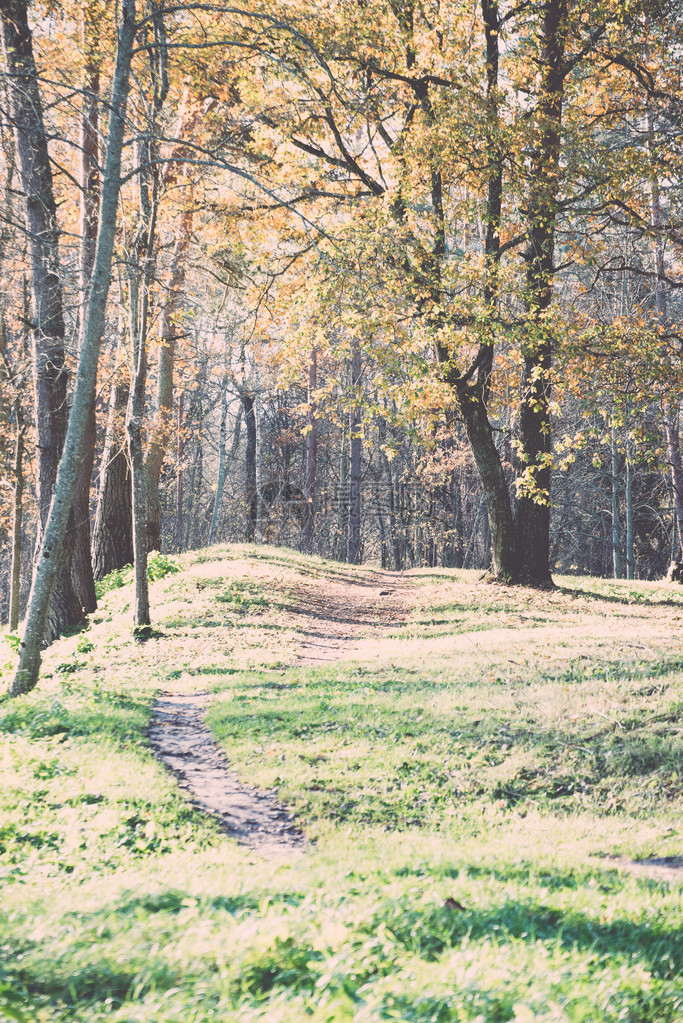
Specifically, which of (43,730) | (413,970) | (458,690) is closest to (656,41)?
(458,690)

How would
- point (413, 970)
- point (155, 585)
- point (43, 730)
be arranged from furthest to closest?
point (155, 585), point (43, 730), point (413, 970)

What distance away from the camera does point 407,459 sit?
39.6m

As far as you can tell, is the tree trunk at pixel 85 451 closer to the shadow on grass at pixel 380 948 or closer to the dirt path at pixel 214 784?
the dirt path at pixel 214 784

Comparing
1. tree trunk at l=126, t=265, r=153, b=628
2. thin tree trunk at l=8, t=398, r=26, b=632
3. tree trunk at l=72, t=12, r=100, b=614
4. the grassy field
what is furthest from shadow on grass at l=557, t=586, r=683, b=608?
thin tree trunk at l=8, t=398, r=26, b=632

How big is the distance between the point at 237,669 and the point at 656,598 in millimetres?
11251

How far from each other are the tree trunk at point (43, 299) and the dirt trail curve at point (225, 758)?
3.94 m

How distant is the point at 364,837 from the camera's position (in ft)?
19.2

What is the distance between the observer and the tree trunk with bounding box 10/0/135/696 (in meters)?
8.70

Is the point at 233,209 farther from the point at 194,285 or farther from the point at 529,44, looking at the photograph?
the point at 529,44

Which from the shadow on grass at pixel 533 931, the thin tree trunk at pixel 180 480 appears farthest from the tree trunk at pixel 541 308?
the thin tree trunk at pixel 180 480

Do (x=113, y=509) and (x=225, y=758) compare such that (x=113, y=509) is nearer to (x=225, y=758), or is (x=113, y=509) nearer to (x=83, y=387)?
(x=83, y=387)

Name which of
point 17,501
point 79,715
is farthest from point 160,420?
point 79,715

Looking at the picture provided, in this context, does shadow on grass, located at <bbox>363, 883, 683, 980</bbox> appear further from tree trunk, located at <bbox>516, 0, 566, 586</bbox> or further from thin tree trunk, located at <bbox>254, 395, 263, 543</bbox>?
thin tree trunk, located at <bbox>254, 395, 263, 543</bbox>

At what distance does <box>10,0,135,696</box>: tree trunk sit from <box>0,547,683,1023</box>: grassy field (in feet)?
2.34
